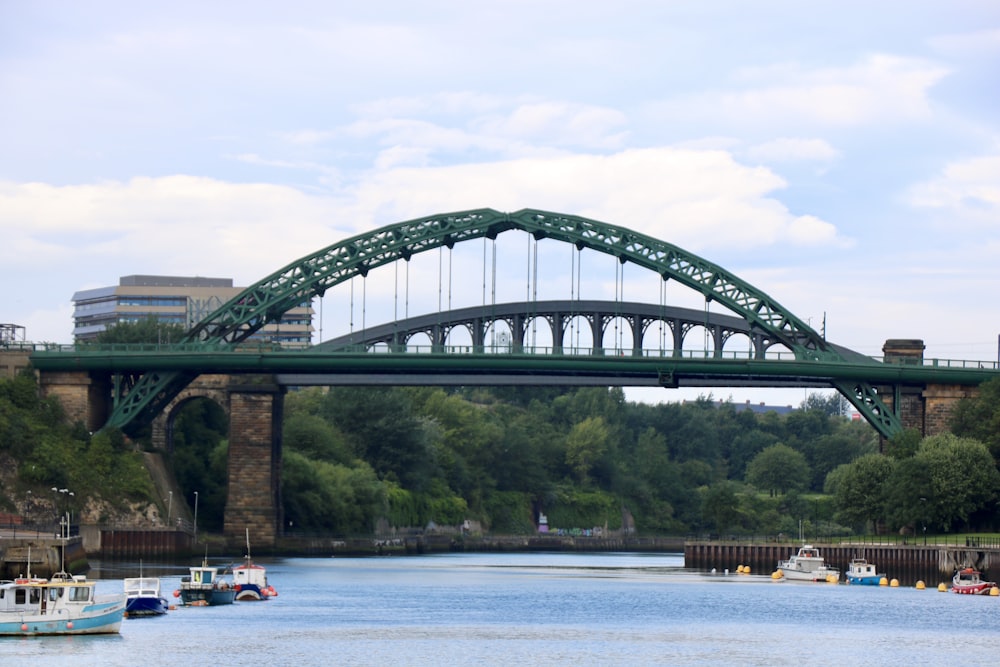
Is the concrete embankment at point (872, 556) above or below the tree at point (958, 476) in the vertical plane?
below

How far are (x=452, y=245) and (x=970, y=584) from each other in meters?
46.4

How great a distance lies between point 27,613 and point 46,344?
60.0 m

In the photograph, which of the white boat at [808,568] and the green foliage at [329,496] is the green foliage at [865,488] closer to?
the white boat at [808,568]

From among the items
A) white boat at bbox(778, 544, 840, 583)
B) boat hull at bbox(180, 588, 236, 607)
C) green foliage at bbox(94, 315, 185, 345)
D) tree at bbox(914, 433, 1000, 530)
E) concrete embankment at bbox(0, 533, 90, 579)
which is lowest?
boat hull at bbox(180, 588, 236, 607)

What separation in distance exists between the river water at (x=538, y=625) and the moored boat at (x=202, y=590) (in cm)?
119

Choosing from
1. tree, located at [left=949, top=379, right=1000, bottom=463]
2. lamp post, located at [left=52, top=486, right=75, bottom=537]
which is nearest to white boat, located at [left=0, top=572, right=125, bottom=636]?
lamp post, located at [left=52, top=486, right=75, bottom=537]

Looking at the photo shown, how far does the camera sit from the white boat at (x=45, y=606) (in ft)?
231

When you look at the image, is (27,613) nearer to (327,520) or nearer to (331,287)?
(331,287)

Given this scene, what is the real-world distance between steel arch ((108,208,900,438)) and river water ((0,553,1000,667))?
18.9 m

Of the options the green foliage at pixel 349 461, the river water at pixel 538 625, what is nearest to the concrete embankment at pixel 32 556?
the river water at pixel 538 625

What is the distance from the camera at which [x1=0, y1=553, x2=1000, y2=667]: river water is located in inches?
2726

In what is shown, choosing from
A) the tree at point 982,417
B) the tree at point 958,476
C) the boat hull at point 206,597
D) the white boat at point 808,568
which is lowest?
the boat hull at point 206,597

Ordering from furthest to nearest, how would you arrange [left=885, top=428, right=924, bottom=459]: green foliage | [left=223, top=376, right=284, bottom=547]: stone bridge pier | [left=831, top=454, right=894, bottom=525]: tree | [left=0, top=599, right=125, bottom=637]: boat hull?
[left=223, top=376, right=284, bottom=547]: stone bridge pier
[left=885, top=428, right=924, bottom=459]: green foliage
[left=831, top=454, right=894, bottom=525]: tree
[left=0, top=599, right=125, bottom=637]: boat hull

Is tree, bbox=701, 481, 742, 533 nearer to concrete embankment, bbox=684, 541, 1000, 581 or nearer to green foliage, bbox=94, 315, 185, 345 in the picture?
concrete embankment, bbox=684, 541, 1000, 581
